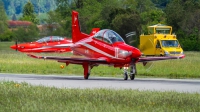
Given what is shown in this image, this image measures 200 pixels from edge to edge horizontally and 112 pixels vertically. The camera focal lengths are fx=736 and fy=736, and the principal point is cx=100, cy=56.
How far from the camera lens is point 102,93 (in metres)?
17.8

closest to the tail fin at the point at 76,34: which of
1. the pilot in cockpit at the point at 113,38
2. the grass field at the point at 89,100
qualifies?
the pilot in cockpit at the point at 113,38

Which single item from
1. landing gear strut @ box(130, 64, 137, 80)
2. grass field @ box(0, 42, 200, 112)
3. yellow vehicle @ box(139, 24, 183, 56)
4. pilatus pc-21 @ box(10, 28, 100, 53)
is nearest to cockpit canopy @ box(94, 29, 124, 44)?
landing gear strut @ box(130, 64, 137, 80)

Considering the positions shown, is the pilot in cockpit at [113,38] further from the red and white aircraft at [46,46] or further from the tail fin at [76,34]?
the red and white aircraft at [46,46]

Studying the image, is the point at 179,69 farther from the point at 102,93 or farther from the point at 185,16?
the point at 185,16

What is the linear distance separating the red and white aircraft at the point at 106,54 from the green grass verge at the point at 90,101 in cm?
798

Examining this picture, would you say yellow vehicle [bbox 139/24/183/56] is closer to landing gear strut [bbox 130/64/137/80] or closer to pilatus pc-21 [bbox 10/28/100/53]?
pilatus pc-21 [bbox 10/28/100/53]

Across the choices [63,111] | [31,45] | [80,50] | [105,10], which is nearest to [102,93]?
[63,111]

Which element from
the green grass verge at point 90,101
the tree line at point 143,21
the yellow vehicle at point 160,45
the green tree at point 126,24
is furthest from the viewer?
the tree line at point 143,21

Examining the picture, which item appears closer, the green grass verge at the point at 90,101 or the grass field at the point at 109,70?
the green grass verge at the point at 90,101

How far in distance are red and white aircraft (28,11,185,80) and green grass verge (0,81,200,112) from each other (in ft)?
26.2

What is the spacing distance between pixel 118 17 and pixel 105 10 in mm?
18564

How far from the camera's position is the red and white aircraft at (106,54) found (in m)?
26.7

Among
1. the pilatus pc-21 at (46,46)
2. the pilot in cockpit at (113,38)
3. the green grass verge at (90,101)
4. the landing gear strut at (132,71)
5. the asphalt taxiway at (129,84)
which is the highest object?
the pilatus pc-21 at (46,46)

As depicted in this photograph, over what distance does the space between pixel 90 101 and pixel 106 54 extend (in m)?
12.0
